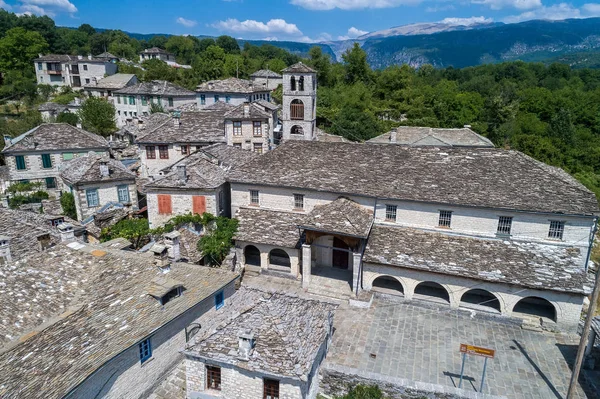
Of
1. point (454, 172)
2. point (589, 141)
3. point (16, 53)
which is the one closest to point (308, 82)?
point (454, 172)

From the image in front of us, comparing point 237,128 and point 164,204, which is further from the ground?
point 237,128

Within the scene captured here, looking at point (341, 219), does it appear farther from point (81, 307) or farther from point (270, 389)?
point (81, 307)

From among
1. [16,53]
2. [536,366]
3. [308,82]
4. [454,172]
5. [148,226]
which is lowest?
[536,366]

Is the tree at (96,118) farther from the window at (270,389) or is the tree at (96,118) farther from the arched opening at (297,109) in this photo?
the window at (270,389)

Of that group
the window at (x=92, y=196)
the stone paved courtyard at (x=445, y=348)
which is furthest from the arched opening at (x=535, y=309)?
the window at (x=92, y=196)

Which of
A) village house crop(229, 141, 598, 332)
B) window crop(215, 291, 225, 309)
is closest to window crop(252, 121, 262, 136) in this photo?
village house crop(229, 141, 598, 332)

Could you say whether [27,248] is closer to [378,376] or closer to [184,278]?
[184,278]

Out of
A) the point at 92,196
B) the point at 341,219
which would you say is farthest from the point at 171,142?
the point at 341,219
